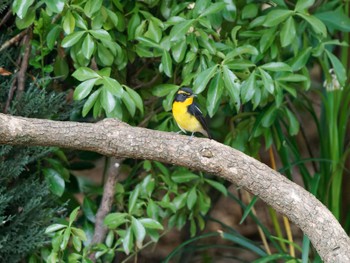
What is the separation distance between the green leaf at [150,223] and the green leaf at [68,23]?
90 cm

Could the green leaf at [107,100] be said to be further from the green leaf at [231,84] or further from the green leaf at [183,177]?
the green leaf at [183,177]

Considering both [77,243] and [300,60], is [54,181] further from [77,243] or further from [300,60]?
[300,60]

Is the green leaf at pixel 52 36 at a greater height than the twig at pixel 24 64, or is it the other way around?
the green leaf at pixel 52 36

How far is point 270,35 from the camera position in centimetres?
361

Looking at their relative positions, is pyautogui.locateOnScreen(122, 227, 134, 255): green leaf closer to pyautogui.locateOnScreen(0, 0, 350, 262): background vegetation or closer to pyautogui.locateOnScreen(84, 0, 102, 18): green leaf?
pyautogui.locateOnScreen(0, 0, 350, 262): background vegetation

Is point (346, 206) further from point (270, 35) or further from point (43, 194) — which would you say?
point (43, 194)

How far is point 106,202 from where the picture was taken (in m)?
3.96

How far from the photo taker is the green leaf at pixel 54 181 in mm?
3754

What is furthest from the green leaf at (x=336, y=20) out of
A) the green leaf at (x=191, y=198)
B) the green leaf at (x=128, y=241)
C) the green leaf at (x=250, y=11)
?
the green leaf at (x=128, y=241)

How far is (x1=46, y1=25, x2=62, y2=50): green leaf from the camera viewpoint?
3.54 meters

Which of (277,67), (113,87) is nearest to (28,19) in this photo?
(113,87)

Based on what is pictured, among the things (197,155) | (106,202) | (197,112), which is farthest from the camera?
(106,202)

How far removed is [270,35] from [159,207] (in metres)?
0.99

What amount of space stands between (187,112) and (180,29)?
433 mm
